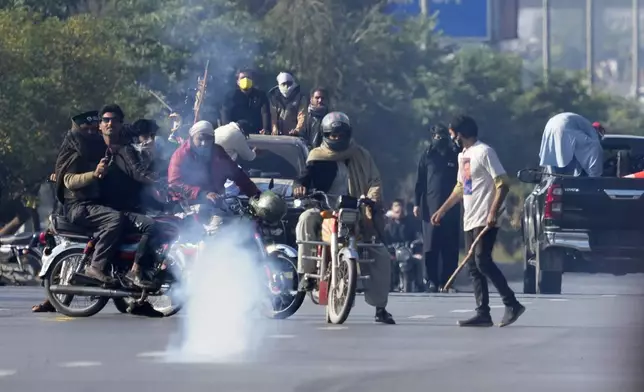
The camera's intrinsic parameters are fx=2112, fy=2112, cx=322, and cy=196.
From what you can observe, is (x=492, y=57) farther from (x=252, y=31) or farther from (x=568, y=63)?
(x=568, y=63)

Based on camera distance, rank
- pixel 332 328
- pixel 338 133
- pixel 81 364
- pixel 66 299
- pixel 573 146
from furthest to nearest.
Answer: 1. pixel 573 146
2. pixel 66 299
3. pixel 338 133
4. pixel 332 328
5. pixel 81 364

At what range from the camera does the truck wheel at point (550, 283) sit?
920 inches

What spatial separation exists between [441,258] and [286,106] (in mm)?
2595

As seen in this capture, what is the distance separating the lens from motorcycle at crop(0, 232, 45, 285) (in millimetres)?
26031

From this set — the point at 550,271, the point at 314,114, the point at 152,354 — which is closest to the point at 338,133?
the point at 152,354

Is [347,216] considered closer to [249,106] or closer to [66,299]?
[66,299]

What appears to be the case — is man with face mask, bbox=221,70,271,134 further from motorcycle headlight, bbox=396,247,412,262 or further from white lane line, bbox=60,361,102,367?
white lane line, bbox=60,361,102,367

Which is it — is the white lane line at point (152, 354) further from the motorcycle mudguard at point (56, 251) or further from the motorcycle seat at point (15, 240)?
the motorcycle seat at point (15, 240)

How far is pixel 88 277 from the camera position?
17344 mm

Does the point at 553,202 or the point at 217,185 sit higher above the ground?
the point at 217,185

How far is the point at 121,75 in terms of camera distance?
32500mm

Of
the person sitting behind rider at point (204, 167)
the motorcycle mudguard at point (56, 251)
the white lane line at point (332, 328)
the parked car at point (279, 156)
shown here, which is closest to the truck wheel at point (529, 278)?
the parked car at point (279, 156)

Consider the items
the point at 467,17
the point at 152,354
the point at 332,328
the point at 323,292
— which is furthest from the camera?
the point at 467,17

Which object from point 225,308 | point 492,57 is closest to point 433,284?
point 225,308
